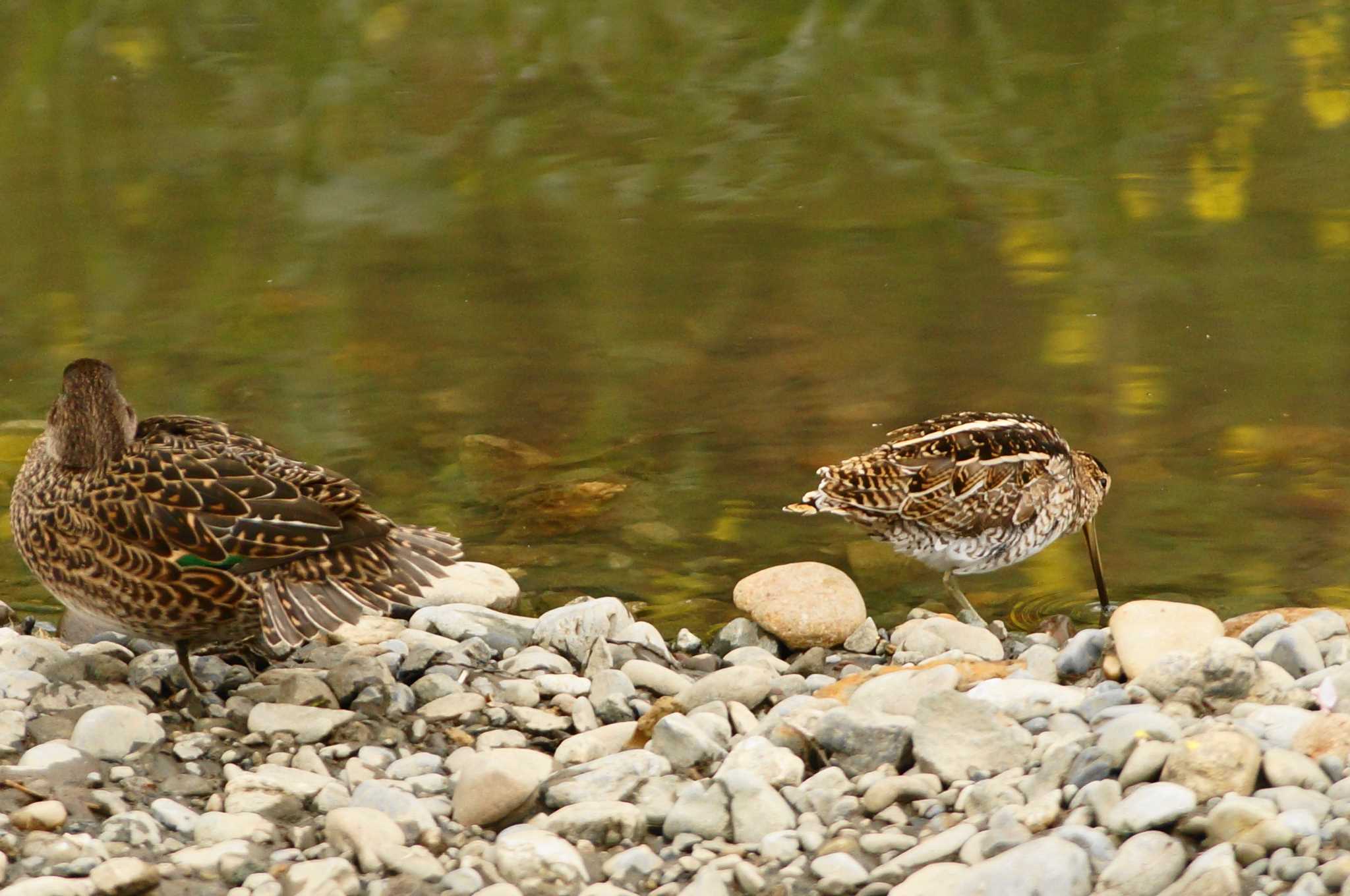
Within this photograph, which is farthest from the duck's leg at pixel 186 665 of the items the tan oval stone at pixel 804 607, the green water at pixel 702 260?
the tan oval stone at pixel 804 607

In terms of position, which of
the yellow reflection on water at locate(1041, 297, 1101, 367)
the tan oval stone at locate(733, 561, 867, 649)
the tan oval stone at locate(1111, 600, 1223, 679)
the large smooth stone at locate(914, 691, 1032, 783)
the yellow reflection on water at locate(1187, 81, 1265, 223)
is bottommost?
the yellow reflection on water at locate(1041, 297, 1101, 367)

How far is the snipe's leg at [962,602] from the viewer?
23.4 feet

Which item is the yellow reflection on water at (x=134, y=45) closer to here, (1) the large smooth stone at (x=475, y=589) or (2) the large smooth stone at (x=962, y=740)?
(1) the large smooth stone at (x=475, y=589)

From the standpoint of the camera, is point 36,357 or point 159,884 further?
point 36,357

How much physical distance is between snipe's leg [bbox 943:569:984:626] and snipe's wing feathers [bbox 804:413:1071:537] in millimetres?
329

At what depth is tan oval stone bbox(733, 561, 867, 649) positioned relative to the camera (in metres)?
6.77

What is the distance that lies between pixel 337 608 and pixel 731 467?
3.20 m

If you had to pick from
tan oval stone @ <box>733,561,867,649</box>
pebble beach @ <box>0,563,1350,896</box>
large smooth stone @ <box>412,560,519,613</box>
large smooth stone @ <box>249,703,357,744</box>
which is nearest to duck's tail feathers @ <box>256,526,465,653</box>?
large smooth stone @ <box>249,703,357,744</box>

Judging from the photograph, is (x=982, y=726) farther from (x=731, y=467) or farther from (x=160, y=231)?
(x=160, y=231)

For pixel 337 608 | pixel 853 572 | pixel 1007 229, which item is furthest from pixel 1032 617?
pixel 1007 229

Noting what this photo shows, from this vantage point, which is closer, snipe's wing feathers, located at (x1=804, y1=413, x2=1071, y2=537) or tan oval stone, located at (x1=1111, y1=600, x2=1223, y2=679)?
tan oval stone, located at (x1=1111, y1=600, x2=1223, y2=679)

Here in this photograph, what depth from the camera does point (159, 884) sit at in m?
4.66

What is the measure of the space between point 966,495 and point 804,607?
84 cm

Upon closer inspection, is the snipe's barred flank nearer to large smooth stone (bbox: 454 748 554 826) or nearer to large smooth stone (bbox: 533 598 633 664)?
large smooth stone (bbox: 533 598 633 664)
